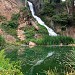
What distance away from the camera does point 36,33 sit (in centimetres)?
4031

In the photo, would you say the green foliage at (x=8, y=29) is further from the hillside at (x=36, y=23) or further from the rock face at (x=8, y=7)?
the rock face at (x=8, y=7)

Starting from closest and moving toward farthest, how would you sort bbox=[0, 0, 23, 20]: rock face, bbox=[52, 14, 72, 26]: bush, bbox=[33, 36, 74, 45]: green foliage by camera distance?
1. bbox=[33, 36, 74, 45]: green foliage
2. bbox=[52, 14, 72, 26]: bush
3. bbox=[0, 0, 23, 20]: rock face

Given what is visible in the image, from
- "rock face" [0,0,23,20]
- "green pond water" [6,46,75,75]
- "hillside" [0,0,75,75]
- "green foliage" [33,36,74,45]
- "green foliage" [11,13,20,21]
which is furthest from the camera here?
"rock face" [0,0,23,20]

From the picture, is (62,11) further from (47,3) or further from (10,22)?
(10,22)

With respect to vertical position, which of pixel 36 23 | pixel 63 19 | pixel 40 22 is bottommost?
pixel 40 22

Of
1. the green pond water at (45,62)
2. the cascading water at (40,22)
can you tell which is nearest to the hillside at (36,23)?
the cascading water at (40,22)

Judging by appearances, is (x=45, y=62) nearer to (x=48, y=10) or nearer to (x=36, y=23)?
(x=36, y=23)

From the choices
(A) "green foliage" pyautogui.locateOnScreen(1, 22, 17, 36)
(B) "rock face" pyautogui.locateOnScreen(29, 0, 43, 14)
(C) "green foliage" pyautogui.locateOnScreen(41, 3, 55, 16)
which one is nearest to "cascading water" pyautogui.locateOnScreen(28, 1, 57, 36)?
(B) "rock face" pyautogui.locateOnScreen(29, 0, 43, 14)

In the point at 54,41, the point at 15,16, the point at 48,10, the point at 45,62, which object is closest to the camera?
the point at 45,62

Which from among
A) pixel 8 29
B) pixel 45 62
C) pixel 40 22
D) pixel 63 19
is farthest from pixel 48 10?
pixel 45 62

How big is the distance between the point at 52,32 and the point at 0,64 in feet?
115

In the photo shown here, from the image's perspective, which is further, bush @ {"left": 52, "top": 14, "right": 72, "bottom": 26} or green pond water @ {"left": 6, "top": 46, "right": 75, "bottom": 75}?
bush @ {"left": 52, "top": 14, "right": 72, "bottom": 26}

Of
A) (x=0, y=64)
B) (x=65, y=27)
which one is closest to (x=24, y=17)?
(x=65, y=27)

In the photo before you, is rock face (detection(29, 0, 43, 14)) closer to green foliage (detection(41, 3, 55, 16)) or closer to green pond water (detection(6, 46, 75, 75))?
green foliage (detection(41, 3, 55, 16))
